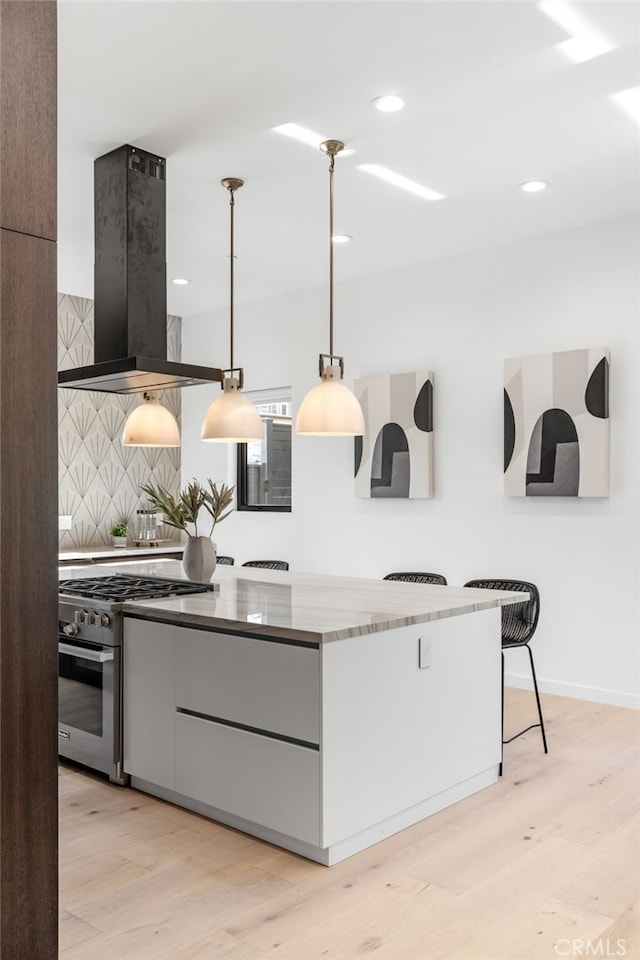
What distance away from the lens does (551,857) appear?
263 centimetres

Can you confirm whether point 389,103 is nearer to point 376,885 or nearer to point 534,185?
point 534,185

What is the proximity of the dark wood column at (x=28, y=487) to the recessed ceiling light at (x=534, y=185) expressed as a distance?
117 inches

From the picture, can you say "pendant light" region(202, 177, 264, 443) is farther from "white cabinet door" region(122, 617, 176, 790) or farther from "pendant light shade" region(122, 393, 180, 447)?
"white cabinet door" region(122, 617, 176, 790)

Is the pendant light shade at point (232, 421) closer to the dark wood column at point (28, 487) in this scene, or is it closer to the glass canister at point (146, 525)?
the dark wood column at point (28, 487)

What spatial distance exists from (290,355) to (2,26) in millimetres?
4836

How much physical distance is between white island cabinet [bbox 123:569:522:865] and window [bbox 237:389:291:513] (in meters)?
3.04

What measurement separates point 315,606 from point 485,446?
237 centimetres

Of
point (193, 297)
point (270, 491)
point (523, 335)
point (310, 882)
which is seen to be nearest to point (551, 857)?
point (310, 882)

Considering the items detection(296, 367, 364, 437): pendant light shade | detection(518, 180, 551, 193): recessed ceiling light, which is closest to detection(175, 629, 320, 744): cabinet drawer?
detection(296, 367, 364, 437): pendant light shade

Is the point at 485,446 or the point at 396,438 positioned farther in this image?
the point at 396,438

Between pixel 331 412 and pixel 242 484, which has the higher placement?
pixel 331 412

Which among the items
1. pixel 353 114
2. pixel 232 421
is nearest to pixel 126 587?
pixel 232 421

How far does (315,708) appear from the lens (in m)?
2.56

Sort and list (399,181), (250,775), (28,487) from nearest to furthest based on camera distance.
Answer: (28,487) < (250,775) < (399,181)
